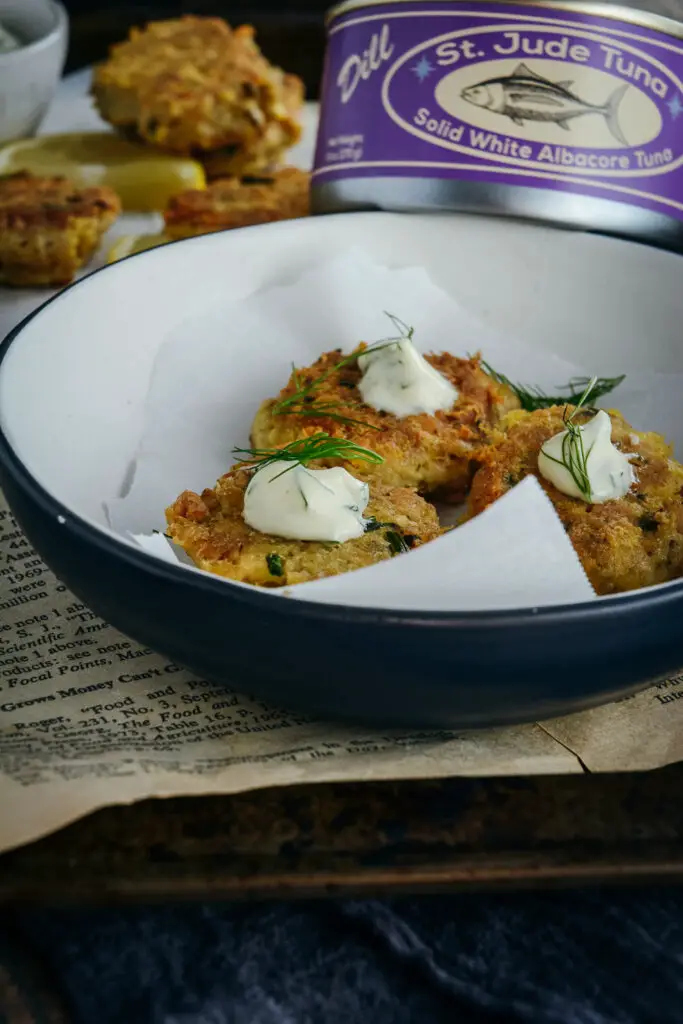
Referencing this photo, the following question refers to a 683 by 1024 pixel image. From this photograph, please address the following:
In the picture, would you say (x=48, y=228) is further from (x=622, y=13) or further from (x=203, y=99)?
(x=622, y=13)

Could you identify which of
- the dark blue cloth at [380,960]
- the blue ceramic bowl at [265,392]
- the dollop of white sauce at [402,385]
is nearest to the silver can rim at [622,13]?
the blue ceramic bowl at [265,392]

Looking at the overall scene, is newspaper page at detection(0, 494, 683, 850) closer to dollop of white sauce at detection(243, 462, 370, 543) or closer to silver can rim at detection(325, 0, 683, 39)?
dollop of white sauce at detection(243, 462, 370, 543)

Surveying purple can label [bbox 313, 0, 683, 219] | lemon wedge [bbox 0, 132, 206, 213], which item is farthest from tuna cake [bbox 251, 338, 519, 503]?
lemon wedge [bbox 0, 132, 206, 213]

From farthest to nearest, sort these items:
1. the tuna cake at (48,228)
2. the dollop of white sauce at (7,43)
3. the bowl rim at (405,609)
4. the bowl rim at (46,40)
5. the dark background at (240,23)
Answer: the dark background at (240,23) → the dollop of white sauce at (7,43) → the bowl rim at (46,40) → the tuna cake at (48,228) → the bowl rim at (405,609)

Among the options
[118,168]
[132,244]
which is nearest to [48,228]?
[132,244]

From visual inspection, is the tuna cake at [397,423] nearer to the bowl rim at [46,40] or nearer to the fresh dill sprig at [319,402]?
the fresh dill sprig at [319,402]

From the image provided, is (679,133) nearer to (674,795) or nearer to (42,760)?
(674,795)

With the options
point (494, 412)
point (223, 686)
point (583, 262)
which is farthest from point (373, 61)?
point (223, 686)
